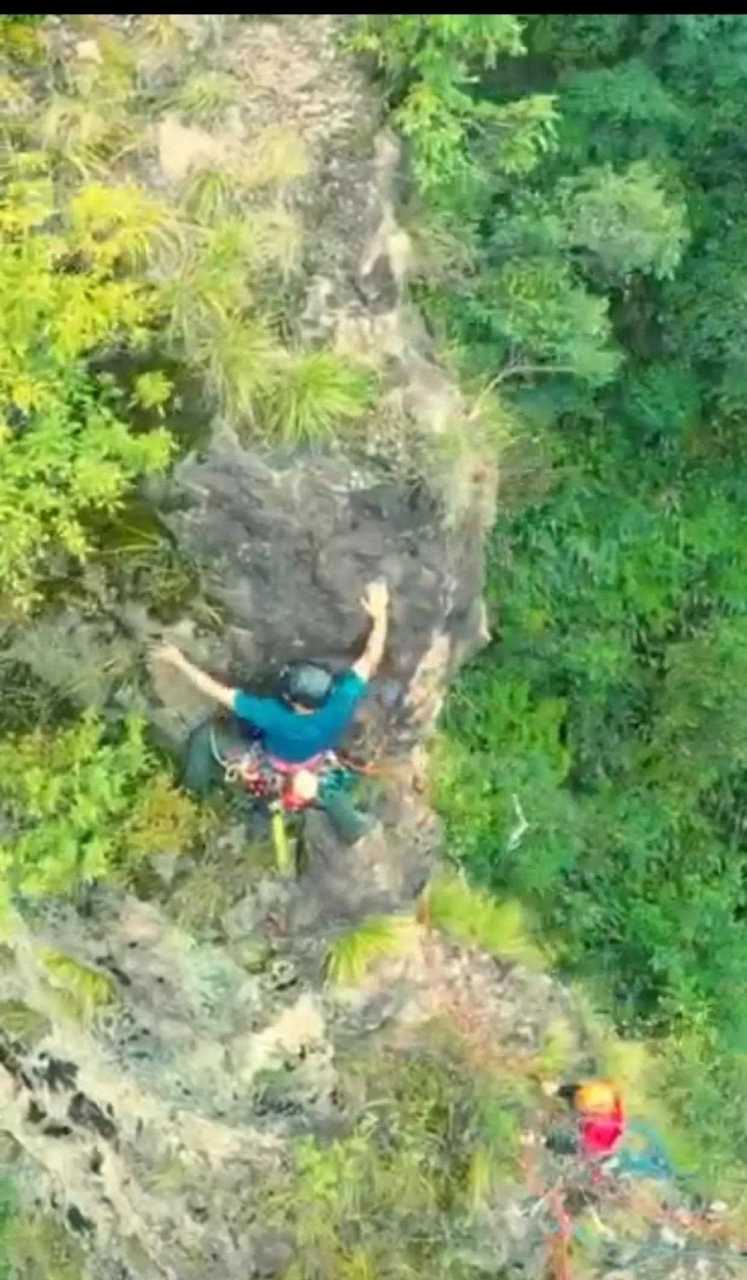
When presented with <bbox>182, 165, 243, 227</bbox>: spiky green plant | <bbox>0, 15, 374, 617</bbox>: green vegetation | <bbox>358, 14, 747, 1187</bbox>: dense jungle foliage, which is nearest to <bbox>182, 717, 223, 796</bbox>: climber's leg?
<bbox>0, 15, 374, 617</bbox>: green vegetation

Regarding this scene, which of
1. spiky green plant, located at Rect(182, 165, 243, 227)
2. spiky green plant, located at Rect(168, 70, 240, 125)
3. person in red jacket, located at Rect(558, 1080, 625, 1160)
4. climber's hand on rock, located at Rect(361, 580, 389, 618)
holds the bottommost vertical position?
person in red jacket, located at Rect(558, 1080, 625, 1160)

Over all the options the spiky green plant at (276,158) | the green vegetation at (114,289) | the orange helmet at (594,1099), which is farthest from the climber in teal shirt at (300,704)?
the orange helmet at (594,1099)

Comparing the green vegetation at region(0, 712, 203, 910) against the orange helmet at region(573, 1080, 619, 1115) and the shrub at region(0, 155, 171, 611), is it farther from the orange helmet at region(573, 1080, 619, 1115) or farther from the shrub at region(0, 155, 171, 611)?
the orange helmet at region(573, 1080, 619, 1115)

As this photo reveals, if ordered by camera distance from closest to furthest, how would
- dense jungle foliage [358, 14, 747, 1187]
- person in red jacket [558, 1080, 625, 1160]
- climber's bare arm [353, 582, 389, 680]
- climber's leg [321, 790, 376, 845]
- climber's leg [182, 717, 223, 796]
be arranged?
climber's bare arm [353, 582, 389, 680]
climber's leg [182, 717, 223, 796]
climber's leg [321, 790, 376, 845]
person in red jacket [558, 1080, 625, 1160]
dense jungle foliage [358, 14, 747, 1187]

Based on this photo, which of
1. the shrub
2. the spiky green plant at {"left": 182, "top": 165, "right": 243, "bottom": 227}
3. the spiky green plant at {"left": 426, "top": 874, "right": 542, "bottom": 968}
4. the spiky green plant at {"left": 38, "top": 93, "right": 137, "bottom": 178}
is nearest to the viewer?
the shrub

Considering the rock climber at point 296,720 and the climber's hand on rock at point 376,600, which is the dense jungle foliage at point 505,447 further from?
the climber's hand on rock at point 376,600

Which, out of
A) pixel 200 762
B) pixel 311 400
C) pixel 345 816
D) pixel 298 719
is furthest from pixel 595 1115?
pixel 311 400

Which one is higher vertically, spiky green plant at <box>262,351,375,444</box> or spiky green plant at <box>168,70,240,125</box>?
spiky green plant at <box>168,70,240,125</box>
